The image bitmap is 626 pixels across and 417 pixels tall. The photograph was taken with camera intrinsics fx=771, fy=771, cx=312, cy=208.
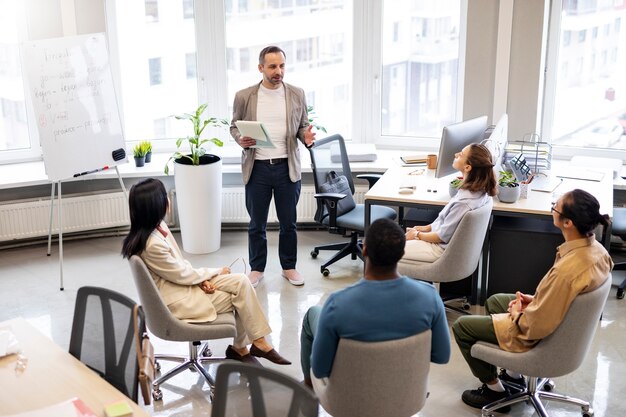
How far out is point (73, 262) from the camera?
5.87 meters

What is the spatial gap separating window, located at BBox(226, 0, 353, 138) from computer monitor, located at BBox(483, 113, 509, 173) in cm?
180

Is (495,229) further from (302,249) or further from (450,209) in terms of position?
(302,249)

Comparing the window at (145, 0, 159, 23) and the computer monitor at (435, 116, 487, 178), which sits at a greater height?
the window at (145, 0, 159, 23)

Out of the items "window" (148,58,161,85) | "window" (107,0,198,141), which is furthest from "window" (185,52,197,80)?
"window" (148,58,161,85)

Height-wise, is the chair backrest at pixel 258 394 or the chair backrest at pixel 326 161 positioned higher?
the chair backrest at pixel 326 161

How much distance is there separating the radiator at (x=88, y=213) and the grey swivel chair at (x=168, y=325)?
250 cm

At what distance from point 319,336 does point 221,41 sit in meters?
4.26

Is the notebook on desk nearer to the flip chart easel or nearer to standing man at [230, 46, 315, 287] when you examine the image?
standing man at [230, 46, 315, 287]

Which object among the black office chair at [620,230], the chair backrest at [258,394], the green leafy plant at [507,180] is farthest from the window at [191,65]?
the chair backrest at [258,394]

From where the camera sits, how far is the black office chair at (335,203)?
533cm

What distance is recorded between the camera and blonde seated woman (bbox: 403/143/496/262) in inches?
169

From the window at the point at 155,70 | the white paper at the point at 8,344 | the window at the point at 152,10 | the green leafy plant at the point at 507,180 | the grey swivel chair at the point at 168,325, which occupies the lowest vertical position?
the grey swivel chair at the point at 168,325

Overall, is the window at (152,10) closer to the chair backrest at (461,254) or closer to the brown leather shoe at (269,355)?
the chair backrest at (461,254)

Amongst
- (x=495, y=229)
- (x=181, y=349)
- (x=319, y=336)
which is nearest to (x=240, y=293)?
(x=181, y=349)
